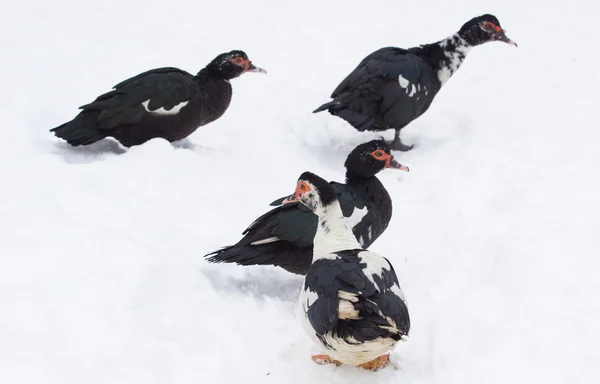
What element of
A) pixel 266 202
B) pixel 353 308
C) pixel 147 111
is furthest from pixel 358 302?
pixel 147 111

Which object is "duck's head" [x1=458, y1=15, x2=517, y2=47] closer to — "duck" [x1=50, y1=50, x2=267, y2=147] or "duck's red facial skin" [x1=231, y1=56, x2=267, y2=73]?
"duck's red facial skin" [x1=231, y1=56, x2=267, y2=73]

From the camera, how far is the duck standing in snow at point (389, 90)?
628cm

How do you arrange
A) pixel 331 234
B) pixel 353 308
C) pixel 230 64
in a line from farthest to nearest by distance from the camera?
pixel 230 64
pixel 331 234
pixel 353 308

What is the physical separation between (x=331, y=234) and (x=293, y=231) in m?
0.43

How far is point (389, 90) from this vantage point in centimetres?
631

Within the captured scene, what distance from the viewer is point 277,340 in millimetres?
3842

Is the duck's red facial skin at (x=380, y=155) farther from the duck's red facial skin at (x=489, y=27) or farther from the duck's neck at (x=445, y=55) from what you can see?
the duck's red facial skin at (x=489, y=27)

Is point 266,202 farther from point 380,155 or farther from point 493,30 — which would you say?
point 493,30

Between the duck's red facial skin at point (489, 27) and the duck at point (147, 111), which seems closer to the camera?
the duck at point (147, 111)

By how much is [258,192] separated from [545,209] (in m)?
2.19

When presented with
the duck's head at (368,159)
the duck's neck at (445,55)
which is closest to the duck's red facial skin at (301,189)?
the duck's head at (368,159)

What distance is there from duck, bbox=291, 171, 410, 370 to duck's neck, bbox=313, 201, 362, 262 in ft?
0.04

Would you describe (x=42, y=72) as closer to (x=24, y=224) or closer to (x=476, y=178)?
(x=24, y=224)

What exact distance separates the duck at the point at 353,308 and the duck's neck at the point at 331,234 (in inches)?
0.5
